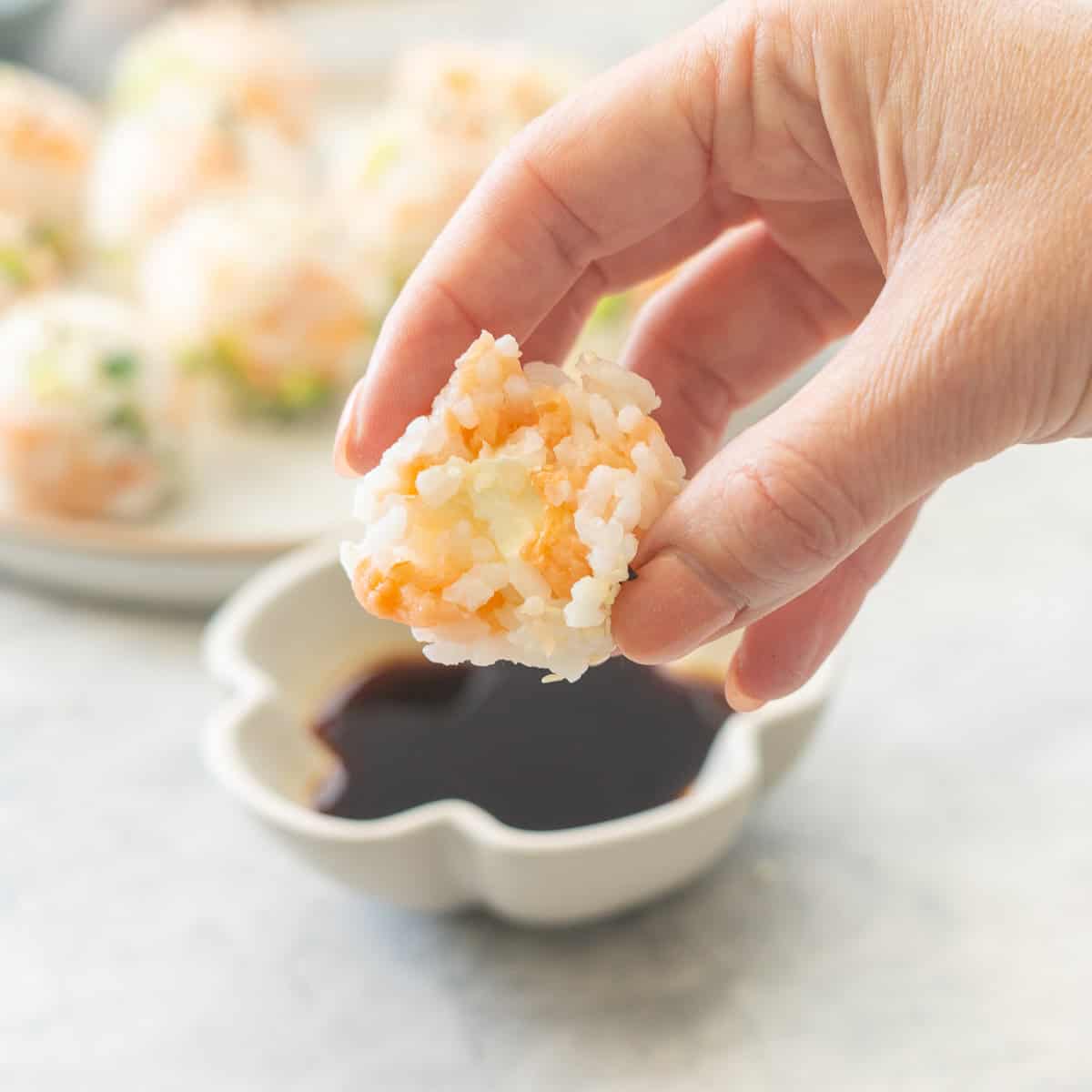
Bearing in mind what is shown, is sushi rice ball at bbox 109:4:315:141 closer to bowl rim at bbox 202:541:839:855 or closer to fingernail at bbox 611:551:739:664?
bowl rim at bbox 202:541:839:855

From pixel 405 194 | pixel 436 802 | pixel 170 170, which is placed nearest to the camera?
pixel 436 802

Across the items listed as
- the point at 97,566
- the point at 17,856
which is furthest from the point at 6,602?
the point at 17,856

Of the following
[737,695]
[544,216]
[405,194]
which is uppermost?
[544,216]

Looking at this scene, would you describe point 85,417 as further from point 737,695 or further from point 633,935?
point 737,695

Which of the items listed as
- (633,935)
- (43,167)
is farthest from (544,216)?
(43,167)

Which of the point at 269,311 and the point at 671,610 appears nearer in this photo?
the point at 671,610

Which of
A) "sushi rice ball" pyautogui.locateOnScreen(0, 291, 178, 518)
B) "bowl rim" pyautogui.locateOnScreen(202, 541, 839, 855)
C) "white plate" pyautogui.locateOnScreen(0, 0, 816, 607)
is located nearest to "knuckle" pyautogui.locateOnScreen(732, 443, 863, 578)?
"bowl rim" pyautogui.locateOnScreen(202, 541, 839, 855)

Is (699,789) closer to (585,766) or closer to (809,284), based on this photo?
(585,766)

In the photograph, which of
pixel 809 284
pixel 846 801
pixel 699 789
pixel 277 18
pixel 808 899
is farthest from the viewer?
pixel 277 18
